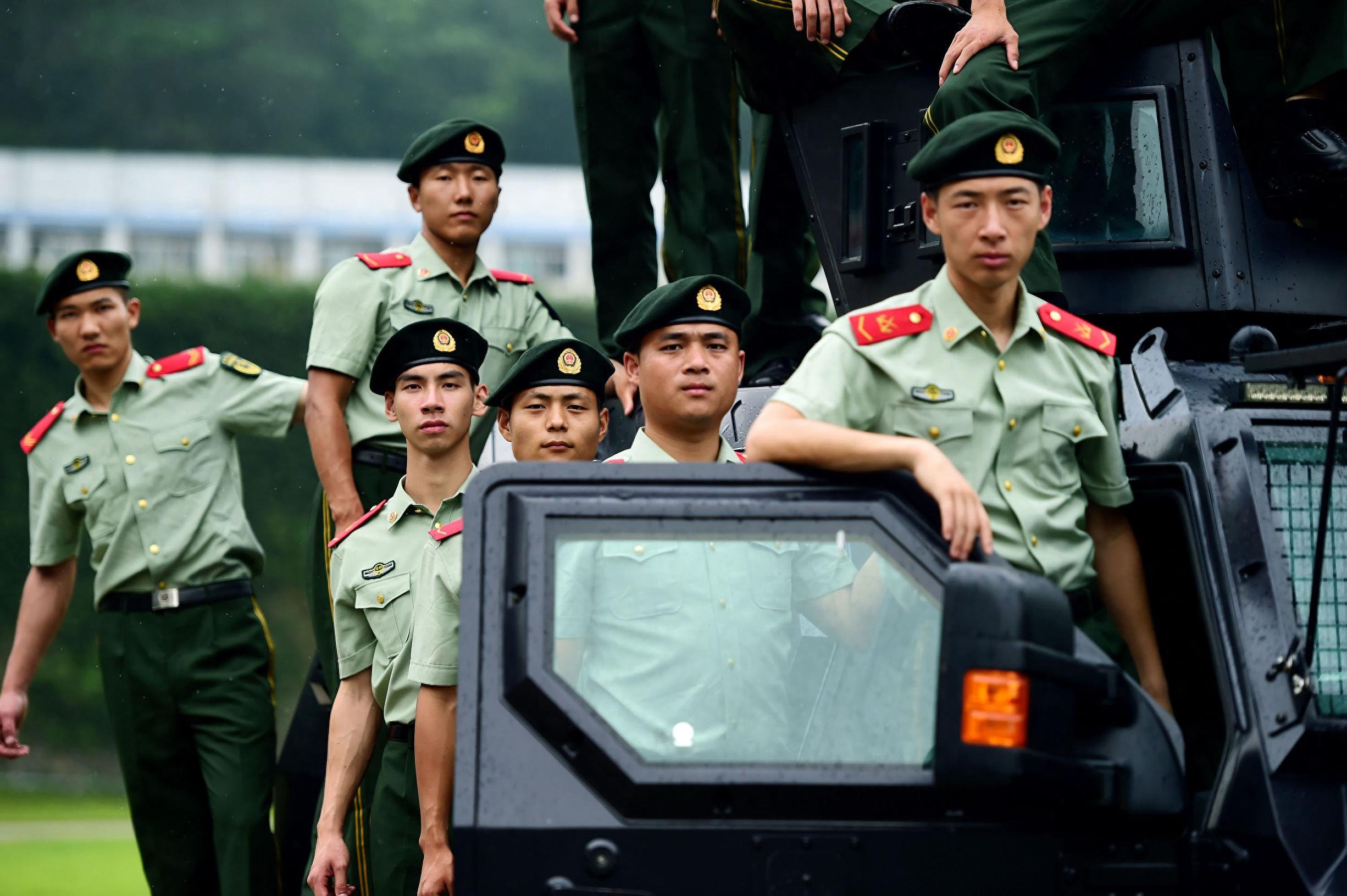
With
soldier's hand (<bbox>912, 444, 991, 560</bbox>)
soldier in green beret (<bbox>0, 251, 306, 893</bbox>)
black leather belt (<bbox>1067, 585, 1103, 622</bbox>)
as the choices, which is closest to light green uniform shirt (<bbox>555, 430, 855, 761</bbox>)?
soldier's hand (<bbox>912, 444, 991, 560</bbox>)

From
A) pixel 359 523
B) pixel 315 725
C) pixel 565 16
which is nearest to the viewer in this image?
pixel 359 523

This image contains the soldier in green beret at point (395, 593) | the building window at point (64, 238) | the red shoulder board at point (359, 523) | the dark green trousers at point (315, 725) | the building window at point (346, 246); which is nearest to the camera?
the soldier in green beret at point (395, 593)

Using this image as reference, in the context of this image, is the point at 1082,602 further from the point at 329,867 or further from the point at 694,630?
the point at 329,867

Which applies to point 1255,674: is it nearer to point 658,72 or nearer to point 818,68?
point 818,68

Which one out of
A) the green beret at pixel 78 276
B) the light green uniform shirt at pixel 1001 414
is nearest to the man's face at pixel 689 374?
the light green uniform shirt at pixel 1001 414

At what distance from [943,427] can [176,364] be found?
3.47 meters

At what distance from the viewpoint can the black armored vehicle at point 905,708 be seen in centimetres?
261

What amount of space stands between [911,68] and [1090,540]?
1389mm

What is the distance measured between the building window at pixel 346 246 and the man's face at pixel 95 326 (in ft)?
73.5

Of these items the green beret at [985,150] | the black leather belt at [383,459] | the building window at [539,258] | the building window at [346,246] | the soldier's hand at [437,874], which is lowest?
the soldier's hand at [437,874]

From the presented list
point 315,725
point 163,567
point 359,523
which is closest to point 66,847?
point 163,567

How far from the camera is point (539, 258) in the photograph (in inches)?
1131

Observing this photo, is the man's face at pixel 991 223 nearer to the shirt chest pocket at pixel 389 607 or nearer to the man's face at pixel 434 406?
the man's face at pixel 434 406

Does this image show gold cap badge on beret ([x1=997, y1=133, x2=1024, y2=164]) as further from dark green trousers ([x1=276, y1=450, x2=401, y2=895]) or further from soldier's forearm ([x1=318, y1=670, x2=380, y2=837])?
dark green trousers ([x1=276, y1=450, x2=401, y2=895])
